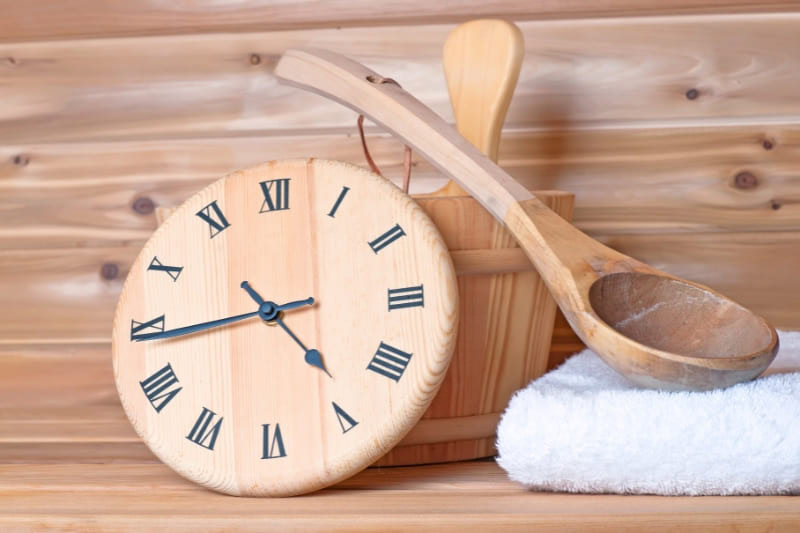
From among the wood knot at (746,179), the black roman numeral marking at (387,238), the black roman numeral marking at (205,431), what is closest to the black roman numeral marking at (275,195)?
the black roman numeral marking at (387,238)

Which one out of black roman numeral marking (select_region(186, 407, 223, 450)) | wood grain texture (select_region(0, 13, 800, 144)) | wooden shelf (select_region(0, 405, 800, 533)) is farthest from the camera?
wood grain texture (select_region(0, 13, 800, 144))

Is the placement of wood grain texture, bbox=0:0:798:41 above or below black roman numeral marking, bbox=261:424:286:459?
above

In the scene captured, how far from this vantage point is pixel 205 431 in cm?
74

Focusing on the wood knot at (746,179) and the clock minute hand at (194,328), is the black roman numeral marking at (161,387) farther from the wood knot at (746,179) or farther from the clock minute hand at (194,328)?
the wood knot at (746,179)

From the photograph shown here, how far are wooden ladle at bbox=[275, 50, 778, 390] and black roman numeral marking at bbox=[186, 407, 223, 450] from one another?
332mm

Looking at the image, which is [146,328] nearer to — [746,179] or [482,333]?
[482,333]

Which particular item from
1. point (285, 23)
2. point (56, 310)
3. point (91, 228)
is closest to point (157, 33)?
point (285, 23)

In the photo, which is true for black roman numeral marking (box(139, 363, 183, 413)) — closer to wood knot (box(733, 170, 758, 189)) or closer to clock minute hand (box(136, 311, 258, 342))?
clock minute hand (box(136, 311, 258, 342))

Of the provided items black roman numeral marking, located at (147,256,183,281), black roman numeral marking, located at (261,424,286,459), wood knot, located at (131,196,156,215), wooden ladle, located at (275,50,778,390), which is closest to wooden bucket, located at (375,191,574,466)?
wooden ladle, located at (275,50,778,390)

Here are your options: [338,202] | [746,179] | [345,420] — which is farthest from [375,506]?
[746,179]

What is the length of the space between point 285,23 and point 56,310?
1.66 feet

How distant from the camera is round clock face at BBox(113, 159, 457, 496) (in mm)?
712

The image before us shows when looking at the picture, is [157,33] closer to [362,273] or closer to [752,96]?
[362,273]

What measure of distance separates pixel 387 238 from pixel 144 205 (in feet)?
1.55
